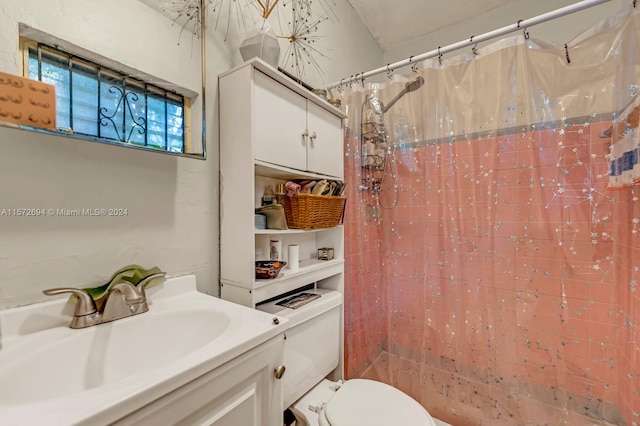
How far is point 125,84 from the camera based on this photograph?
34.6 inches

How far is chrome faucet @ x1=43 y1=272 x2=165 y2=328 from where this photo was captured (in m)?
0.75

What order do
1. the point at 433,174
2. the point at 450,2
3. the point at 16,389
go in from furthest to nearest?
the point at 450,2 < the point at 433,174 < the point at 16,389

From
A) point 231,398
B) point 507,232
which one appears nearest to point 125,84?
point 231,398

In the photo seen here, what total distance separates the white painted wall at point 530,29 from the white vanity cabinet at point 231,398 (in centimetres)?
221

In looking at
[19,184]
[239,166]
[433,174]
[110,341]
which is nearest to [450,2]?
[433,174]

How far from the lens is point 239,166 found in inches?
42.5

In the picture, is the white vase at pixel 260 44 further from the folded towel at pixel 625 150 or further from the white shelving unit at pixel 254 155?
the folded towel at pixel 625 150

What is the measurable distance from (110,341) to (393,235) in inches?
59.7

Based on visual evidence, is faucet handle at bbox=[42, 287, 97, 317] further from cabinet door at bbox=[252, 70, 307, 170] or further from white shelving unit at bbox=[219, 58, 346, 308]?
cabinet door at bbox=[252, 70, 307, 170]

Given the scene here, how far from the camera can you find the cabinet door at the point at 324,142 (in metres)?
1.34

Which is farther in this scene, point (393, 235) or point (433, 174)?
point (393, 235)

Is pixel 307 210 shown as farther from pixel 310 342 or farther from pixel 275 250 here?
pixel 310 342

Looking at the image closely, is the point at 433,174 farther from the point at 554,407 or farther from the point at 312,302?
the point at 554,407

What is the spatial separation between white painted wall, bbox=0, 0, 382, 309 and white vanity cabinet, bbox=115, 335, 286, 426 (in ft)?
1.64
